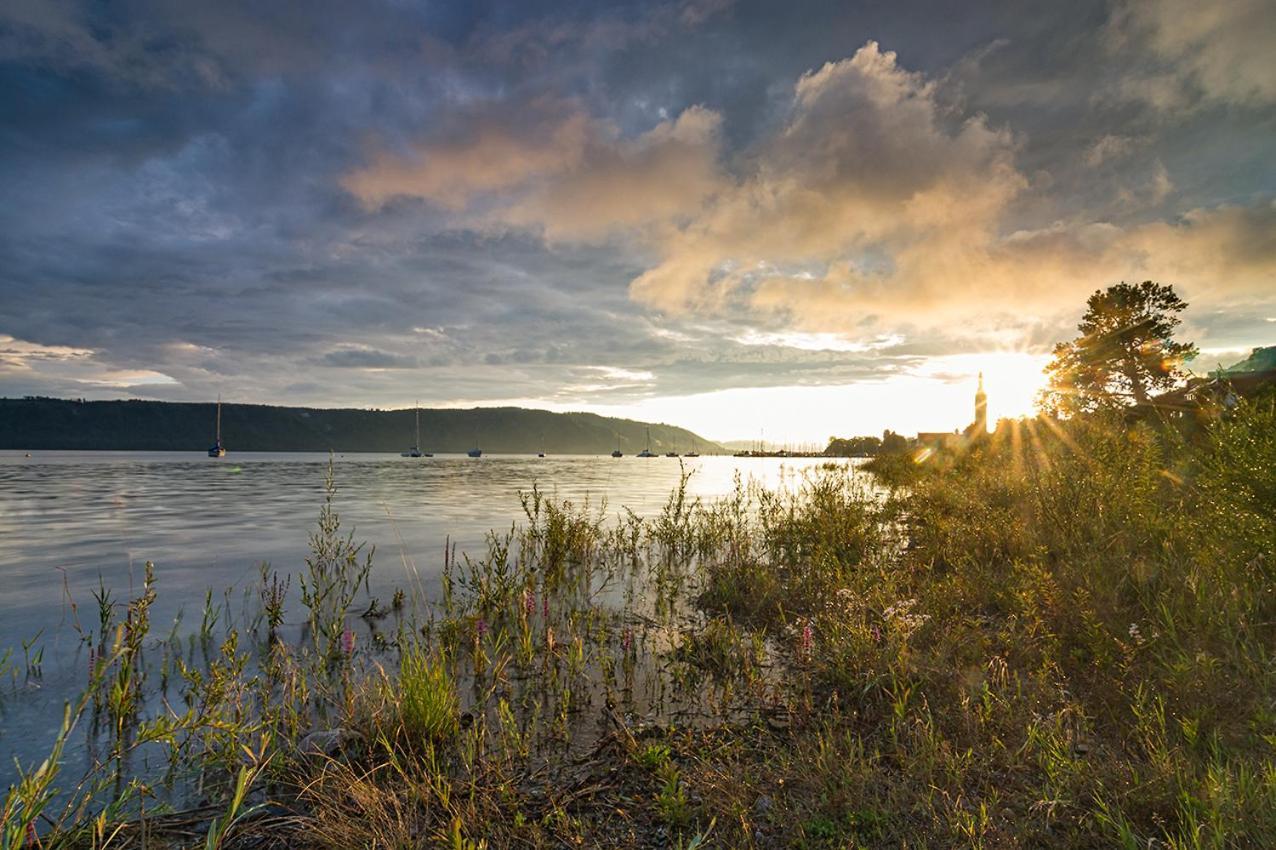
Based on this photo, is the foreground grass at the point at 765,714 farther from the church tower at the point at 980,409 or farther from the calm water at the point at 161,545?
the church tower at the point at 980,409

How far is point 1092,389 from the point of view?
141ft

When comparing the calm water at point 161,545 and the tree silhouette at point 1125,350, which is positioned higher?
the tree silhouette at point 1125,350

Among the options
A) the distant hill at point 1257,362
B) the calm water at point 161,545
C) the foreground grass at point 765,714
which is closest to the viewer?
the foreground grass at point 765,714

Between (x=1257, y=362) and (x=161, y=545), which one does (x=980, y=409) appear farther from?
(x=161, y=545)

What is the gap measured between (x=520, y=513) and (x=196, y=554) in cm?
1093

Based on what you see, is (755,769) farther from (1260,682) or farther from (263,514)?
(263,514)

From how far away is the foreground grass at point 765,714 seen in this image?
3.38 metres

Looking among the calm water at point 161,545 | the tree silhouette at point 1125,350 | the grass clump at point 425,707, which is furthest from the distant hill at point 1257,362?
the grass clump at point 425,707

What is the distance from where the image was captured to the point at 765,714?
5.05 m

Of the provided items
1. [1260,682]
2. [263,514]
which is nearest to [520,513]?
[263,514]

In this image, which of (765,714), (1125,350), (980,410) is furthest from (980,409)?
(765,714)

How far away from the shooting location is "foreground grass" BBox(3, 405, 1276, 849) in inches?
133

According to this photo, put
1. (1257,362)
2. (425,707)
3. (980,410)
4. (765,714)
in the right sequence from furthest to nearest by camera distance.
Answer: (980,410)
(1257,362)
(765,714)
(425,707)

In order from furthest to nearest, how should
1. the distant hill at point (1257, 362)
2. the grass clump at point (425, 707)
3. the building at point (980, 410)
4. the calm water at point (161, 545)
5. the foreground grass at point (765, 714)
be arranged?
the building at point (980, 410)
the distant hill at point (1257, 362)
the calm water at point (161, 545)
the grass clump at point (425, 707)
the foreground grass at point (765, 714)
